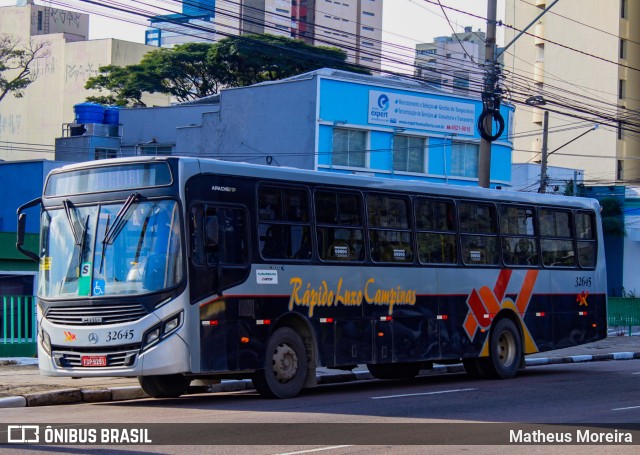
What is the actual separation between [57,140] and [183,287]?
155 feet

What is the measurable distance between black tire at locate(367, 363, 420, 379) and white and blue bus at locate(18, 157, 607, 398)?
3cm

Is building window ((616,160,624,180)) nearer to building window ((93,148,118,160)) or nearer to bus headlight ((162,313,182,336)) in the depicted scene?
building window ((93,148,118,160))

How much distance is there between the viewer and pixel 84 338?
1381 cm

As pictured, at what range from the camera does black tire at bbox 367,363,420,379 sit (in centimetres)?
1945

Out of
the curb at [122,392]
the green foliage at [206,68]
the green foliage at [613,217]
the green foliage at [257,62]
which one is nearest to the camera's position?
the curb at [122,392]

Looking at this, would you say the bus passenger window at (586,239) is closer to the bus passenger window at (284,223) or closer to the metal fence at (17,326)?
the bus passenger window at (284,223)

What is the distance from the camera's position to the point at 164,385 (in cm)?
1545

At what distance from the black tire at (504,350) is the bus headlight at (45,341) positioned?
331 inches

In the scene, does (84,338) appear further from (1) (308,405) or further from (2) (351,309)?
(2) (351,309)

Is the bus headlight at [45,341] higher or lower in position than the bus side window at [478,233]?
lower

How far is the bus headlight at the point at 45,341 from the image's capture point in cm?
1426

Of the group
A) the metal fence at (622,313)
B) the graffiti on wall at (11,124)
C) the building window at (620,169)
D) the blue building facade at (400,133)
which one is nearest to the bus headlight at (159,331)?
the metal fence at (622,313)

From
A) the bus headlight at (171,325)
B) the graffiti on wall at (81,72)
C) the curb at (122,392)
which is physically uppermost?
the graffiti on wall at (81,72)

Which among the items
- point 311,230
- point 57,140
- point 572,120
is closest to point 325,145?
point 57,140
